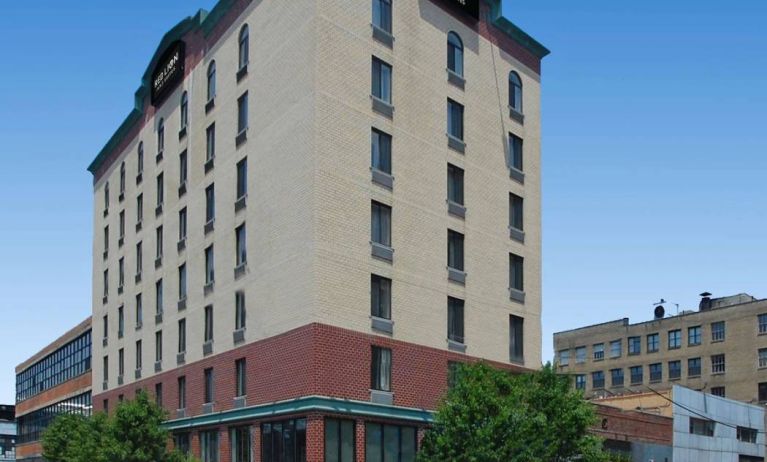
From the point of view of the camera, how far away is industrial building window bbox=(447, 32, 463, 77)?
155 ft

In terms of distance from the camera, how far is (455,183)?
4684 centimetres

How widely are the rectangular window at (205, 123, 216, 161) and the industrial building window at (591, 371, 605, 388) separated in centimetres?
6775

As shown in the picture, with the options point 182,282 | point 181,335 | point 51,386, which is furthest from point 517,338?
point 51,386

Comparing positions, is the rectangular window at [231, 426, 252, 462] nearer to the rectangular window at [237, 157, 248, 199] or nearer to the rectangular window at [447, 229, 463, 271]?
the rectangular window at [237, 157, 248, 199]

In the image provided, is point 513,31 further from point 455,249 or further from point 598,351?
point 598,351

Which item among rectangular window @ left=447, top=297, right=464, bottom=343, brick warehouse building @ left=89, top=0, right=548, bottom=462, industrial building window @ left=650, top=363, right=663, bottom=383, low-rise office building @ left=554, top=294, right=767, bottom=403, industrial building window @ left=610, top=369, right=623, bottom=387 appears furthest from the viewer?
industrial building window @ left=610, top=369, right=623, bottom=387

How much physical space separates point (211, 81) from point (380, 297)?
645 inches

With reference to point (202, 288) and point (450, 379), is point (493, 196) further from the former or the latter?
point (202, 288)

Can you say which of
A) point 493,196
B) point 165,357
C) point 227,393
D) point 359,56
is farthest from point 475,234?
point 165,357

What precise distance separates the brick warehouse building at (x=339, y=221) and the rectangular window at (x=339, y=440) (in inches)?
3.4

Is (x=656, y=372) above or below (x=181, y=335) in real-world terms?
below

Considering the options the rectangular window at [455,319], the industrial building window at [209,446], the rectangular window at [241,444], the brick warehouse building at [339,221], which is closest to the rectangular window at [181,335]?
the brick warehouse building at [339,221]

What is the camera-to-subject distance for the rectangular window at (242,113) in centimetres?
4662

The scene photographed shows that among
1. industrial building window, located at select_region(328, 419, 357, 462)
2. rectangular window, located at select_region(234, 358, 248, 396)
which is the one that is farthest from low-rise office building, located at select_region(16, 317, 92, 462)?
industrial building window, located at select_region(328, 419, 357, 462)
